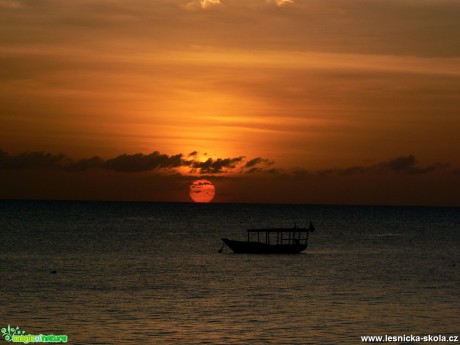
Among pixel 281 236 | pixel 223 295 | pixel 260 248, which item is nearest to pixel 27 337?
pixel 223 295

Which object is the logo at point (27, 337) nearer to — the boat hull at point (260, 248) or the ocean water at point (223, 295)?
the ocean water at point (223, 295)

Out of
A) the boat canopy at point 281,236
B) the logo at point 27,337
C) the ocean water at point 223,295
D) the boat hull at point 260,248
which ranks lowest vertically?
the logo at point 27,337

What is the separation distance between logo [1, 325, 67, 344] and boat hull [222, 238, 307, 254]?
194 feet

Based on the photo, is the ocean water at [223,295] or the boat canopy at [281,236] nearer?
the ocean water at [223,295]

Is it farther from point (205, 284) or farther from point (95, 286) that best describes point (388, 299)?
point (95, 286)

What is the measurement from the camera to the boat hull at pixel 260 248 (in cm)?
10350

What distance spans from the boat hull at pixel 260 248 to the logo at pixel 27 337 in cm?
5918

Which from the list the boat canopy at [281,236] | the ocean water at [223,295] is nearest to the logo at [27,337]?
the ocean water at [223,295]

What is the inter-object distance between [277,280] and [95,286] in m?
17.2

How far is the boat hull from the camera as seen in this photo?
340 ft

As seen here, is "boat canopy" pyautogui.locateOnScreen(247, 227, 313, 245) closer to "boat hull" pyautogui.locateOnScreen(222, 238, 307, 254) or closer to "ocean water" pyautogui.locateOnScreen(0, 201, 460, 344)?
"boat hull" pyautogui.locateOnScreen(222, 238, 307, 254)

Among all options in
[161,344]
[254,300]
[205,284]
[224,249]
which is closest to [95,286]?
[205,284]

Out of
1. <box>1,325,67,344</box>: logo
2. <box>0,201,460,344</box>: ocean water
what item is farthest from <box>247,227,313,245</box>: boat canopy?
<box>1,325,67,344</box>: logo

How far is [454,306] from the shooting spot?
186 ft
